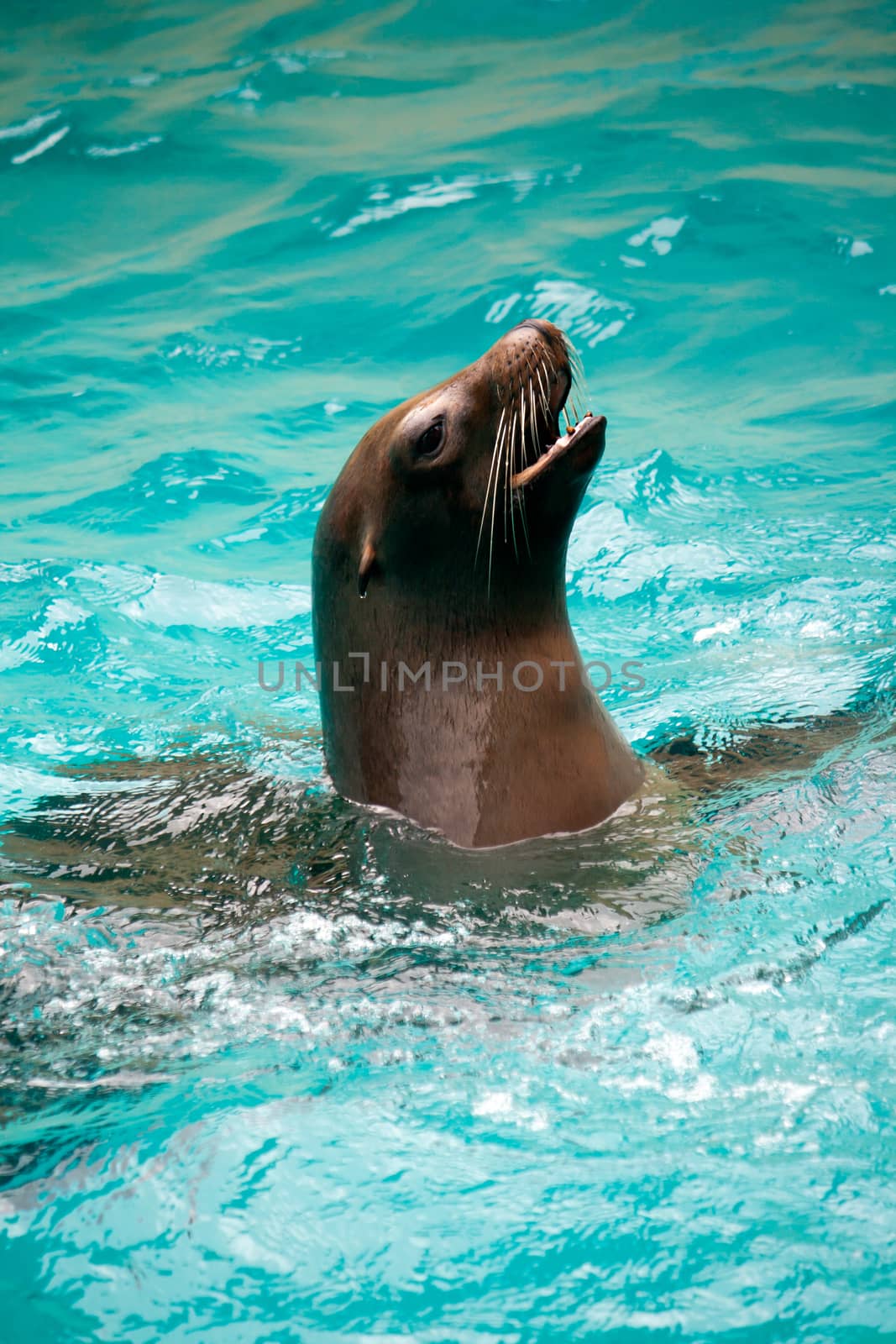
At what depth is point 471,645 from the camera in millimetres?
3668

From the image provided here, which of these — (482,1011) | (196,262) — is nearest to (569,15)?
(196,262)

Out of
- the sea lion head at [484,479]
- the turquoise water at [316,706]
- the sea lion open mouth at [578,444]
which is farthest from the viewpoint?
the sea lion head at [484,479]

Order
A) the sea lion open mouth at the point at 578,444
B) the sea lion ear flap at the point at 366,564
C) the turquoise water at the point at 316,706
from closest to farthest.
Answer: the turquoise water at the point at 316,706 < the sea lion open mouth at the point at 578,444 < the sea lion ear flap at the point at 366,564

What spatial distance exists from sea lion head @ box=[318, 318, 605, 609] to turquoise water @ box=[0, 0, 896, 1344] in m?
0.75

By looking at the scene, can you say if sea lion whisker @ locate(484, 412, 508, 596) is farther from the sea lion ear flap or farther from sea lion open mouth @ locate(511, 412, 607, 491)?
the sea lion ear flap

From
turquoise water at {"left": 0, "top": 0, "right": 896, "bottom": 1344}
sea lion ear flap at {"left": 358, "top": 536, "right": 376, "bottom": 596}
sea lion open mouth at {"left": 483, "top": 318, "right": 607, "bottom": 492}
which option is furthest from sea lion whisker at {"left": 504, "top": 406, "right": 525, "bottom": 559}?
turquoise water at {"left": 0, "top": 0, "right": 896, "bottom": 1344}

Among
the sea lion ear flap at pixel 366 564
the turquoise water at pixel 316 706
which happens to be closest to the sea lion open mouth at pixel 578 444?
the sea lion ear flap at pixel 366 564

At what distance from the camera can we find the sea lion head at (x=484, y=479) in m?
3.45

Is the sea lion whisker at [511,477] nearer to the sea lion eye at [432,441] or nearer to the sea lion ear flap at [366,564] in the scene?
the sea lion eye at [432,441]

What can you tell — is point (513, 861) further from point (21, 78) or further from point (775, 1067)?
point (21, 78)

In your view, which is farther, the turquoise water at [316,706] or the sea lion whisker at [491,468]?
the sea lion whisker at [491,468]

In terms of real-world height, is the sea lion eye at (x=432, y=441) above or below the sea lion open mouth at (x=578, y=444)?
above

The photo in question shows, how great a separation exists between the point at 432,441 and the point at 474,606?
1.51 feet

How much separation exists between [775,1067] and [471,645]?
53.7 inches
